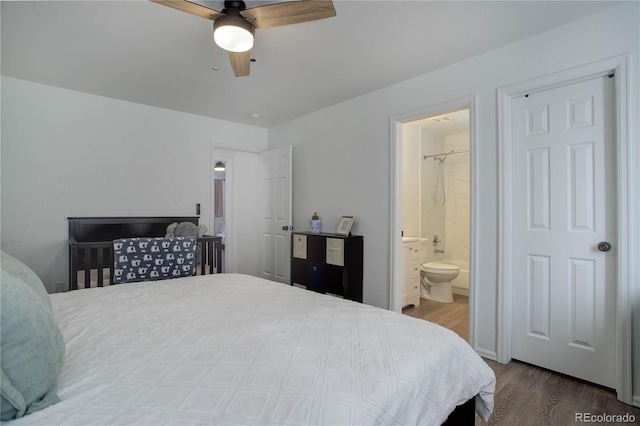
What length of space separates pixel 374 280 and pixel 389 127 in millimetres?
1653

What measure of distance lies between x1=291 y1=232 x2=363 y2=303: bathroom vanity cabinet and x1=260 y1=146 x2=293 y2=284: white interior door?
56cm

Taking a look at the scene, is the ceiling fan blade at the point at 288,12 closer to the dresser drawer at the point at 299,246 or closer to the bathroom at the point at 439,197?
the dresser drawer at the point at 299,246

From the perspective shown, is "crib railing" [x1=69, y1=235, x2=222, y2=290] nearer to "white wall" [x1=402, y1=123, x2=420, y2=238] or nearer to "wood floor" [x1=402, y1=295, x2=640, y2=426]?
"white wall" [x1=402, y1=123, x2=420, y2=238]

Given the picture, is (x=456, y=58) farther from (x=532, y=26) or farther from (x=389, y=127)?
(x=389, y=127)

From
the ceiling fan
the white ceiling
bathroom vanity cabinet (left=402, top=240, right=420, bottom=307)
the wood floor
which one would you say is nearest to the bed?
the wood floor

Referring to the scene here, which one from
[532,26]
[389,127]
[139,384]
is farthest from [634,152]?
[139,384]

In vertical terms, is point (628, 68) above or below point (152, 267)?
above

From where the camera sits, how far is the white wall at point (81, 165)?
10.5 feet

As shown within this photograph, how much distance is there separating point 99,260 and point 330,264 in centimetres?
227

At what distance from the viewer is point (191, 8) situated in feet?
5.83

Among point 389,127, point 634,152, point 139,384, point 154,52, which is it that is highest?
point 154,52

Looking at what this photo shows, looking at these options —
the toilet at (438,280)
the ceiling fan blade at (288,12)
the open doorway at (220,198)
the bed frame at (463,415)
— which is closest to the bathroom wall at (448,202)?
the toilet at (438,280)

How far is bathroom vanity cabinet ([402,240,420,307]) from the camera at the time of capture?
12.8ft

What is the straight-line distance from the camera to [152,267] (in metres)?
2.71
